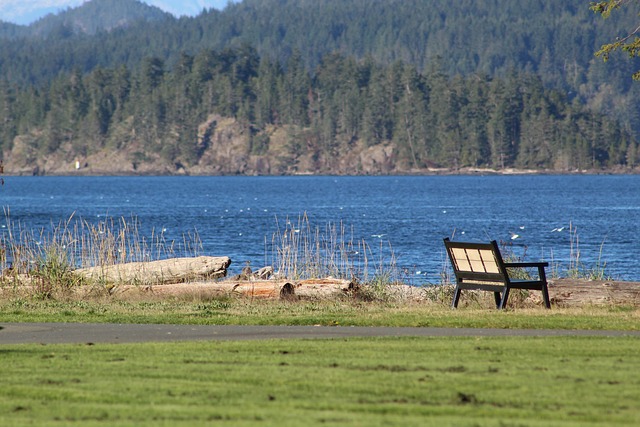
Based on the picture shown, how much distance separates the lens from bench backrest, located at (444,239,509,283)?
616 inches

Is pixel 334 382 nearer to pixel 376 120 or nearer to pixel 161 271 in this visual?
pixel 161 271

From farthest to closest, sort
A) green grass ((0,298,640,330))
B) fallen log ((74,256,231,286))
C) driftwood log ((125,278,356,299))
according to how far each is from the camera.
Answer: fallen log ((74,256,231,286)) → driftwood log ((125,278,356,299)) → green grass ((0,298,640,330))

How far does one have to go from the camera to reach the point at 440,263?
38094 mm

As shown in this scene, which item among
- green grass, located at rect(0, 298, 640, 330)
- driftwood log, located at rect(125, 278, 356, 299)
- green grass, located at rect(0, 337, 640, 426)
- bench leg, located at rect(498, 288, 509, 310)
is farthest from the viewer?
driftwood log, located at rect(125, 278, 356, 299)

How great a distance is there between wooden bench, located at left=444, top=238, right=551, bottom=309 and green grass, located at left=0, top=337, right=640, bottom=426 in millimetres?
3516

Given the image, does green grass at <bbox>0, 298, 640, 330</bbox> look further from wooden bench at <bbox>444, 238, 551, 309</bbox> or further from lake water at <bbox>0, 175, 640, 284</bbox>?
lake water at <bbox>0, 175, 640, 284</bbox>

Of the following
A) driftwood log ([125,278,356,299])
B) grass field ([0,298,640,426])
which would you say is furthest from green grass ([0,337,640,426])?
driftwood log ([125,278,356,299])

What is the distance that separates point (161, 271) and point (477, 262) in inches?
287

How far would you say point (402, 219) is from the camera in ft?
233

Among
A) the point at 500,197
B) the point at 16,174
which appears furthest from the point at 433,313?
the point at 16,174

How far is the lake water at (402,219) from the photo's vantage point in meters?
42.5

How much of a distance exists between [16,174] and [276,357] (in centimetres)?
19588

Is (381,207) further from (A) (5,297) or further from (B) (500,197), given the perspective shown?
(A) (5,297)

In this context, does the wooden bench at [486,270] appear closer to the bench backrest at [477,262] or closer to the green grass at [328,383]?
the bench backrest at [477,262]
